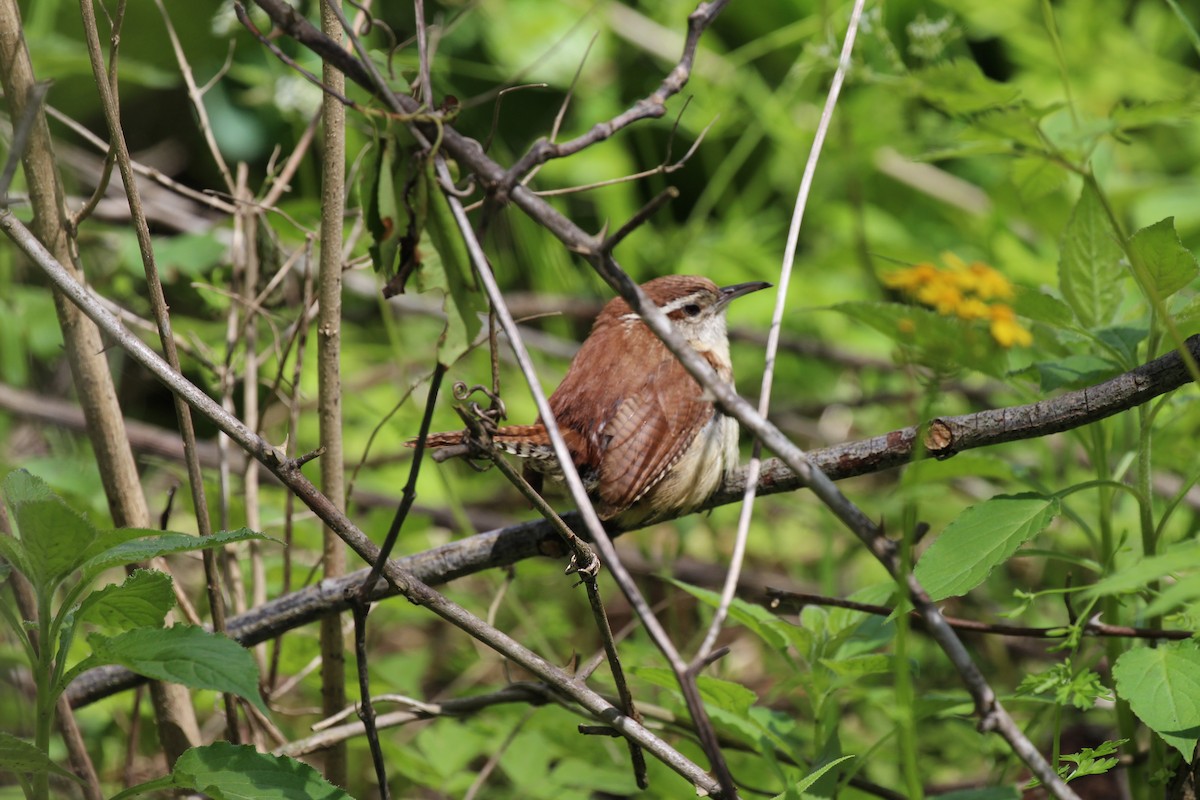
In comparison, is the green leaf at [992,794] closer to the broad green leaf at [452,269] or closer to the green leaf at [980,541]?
the green leaf at [980,541]

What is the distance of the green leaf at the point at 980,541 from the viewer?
6.23 feet

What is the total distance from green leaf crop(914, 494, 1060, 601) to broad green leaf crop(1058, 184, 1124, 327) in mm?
583

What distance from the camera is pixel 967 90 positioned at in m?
2.63

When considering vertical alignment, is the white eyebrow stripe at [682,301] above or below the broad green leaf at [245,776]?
above

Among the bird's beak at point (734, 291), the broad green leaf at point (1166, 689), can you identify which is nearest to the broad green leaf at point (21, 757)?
the broad green leaf at point (1166, 689)

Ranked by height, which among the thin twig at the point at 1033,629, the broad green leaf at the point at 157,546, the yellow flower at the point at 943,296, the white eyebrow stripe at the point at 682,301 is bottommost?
the thin twig at the point at 1033,629

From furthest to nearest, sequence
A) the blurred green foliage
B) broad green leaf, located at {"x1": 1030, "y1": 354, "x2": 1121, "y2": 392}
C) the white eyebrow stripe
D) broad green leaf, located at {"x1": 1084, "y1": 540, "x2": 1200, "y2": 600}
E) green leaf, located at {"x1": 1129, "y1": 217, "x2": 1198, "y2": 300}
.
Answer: the white eyebrow stripe
the blurred green foliage
broad green leaf, located at {"x1": 1030, "y1": 354, "x2": 1121, "y2": 392}
green leaf, located at {"x1": 1129, "y1": 217, "x2": 1198, "y2": 300}
broad green leaf, located at {"x1": 1084, "y1": 540, "x2": 1200, "y2": 600}

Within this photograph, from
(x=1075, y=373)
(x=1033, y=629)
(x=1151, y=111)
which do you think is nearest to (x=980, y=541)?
(x=1033, y=629)

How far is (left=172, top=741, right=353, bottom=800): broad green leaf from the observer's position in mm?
1801

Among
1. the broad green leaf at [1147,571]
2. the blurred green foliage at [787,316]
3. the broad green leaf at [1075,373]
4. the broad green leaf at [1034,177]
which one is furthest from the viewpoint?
the broad green leaf at [1034,177]

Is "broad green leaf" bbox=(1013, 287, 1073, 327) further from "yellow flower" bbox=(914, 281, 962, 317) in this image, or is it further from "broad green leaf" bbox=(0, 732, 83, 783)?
"broad green leaf" bbox=(0, 732, 83, 783)

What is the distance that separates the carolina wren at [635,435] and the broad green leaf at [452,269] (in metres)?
0.91

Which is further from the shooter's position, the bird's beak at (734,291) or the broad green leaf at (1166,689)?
the bird's beak at (734,291)

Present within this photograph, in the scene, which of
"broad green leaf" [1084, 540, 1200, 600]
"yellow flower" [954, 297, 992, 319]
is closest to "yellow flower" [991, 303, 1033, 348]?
"yellow flower" [954, 297, 992, 319]
